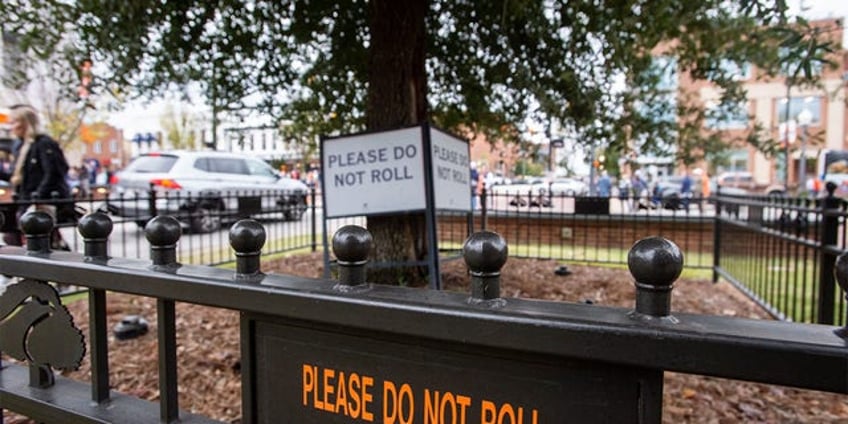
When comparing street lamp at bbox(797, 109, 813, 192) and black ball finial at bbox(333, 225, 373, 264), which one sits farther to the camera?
street lamp at bbox(797, 109, 813, 192)

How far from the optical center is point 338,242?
3.66 ft

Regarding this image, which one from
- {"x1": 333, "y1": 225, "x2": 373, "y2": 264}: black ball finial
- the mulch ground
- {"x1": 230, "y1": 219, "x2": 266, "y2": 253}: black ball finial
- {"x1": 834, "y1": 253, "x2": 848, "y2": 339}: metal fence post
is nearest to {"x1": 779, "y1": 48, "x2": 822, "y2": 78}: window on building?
the mulch ground

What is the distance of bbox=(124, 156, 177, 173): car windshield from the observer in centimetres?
1120

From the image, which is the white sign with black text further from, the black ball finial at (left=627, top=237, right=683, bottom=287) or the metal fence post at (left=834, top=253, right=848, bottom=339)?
the metal fence post at (left=834, top=253, right=848, bottom=339)

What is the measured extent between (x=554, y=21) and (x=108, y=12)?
3.65 meters

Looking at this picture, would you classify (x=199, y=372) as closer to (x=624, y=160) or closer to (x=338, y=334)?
(x=338, y=334)

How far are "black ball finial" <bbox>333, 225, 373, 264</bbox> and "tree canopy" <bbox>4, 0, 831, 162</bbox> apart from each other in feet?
9.68

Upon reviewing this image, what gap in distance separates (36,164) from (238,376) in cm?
368

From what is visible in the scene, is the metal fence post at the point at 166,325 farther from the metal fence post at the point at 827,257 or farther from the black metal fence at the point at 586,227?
the black metal fence at the point at 586,227

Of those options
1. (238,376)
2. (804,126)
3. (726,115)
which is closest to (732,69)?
(726,115)

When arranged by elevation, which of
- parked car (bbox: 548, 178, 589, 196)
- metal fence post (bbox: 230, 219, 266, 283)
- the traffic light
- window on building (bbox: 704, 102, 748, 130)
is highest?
the traffic light

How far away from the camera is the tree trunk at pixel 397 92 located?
4727 mm

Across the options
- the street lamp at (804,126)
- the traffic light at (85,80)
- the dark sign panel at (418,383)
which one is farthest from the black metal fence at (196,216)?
the street lamp at (804,126)

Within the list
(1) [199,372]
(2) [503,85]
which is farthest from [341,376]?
(2) [503,85]
